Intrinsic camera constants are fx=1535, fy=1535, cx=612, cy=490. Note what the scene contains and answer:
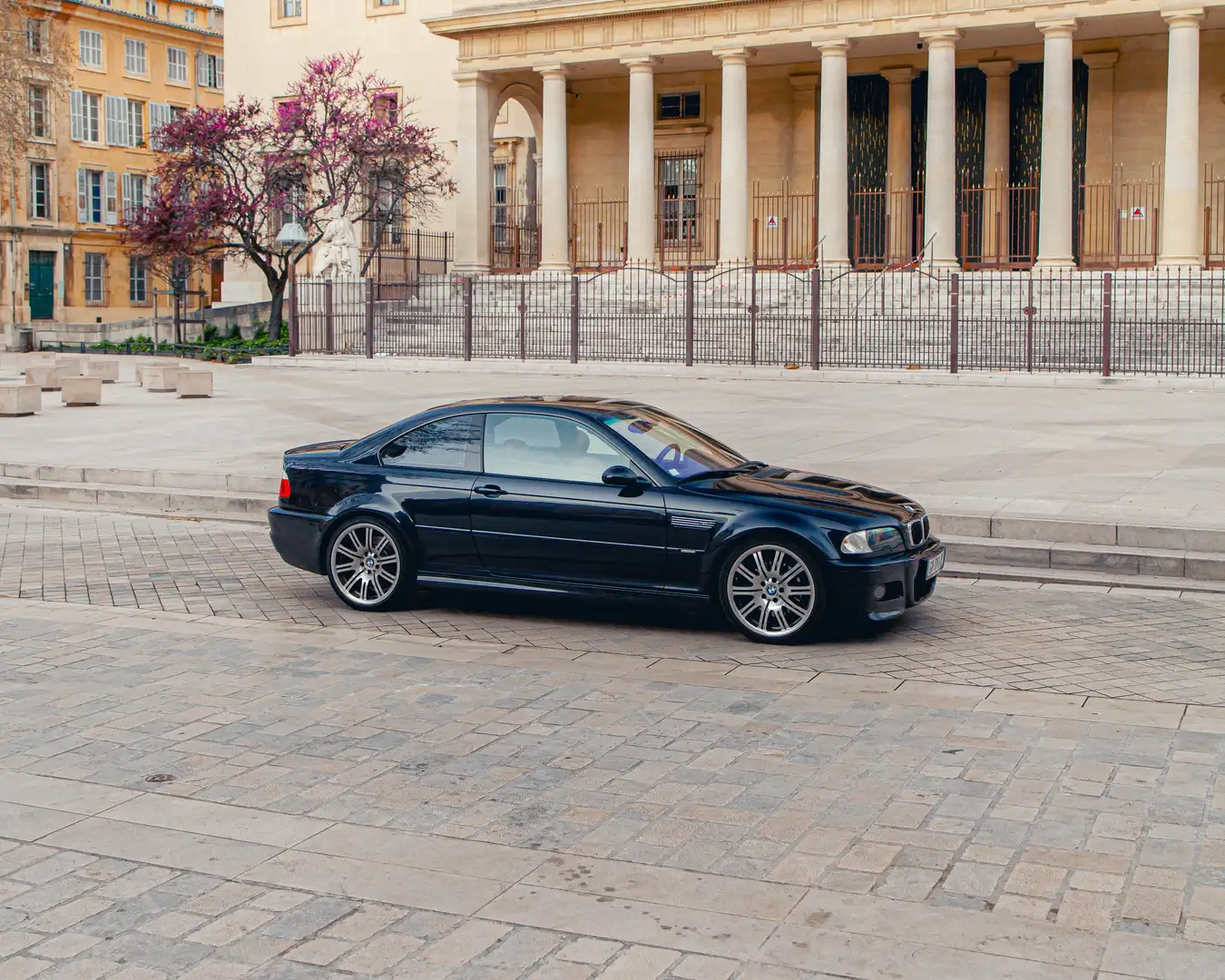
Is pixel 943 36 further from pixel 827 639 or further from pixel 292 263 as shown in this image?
pixel 827 639

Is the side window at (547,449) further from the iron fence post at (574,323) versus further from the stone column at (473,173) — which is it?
the stone column at (473,173)

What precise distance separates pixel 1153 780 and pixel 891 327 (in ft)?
83.5

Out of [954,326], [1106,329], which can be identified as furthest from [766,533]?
[954,326]

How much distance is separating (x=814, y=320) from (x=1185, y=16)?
13631 millimetres

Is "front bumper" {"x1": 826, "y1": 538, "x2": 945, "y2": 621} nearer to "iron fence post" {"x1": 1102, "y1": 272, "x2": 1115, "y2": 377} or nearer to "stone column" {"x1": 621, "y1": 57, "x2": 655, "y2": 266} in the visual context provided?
"iron fence post" {"x1": 1102, "y1": 272, "x2": 1115, "y2": 377}

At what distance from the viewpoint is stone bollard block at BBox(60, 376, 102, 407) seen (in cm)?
2470

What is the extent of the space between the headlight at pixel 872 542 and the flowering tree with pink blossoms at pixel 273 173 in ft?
108

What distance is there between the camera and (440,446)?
9.90m

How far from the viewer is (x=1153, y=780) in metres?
6.14

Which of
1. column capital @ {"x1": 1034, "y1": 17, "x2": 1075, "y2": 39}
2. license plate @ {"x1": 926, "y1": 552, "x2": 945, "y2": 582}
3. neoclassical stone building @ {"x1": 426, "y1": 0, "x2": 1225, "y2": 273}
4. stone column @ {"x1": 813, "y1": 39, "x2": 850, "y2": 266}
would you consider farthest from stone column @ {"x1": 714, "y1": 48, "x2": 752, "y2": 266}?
license plate @ {"x1": 926, "y1": 552, "x2": 945, "y2": 582}

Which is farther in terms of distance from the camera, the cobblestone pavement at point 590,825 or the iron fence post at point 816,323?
the iron fence post at point 816,323

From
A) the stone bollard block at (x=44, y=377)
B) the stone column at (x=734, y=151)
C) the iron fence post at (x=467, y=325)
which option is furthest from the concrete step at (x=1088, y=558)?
the stone column at (x=734, y=151)

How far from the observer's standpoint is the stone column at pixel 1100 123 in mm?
42031

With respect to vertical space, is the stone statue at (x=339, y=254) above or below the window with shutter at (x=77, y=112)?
below
